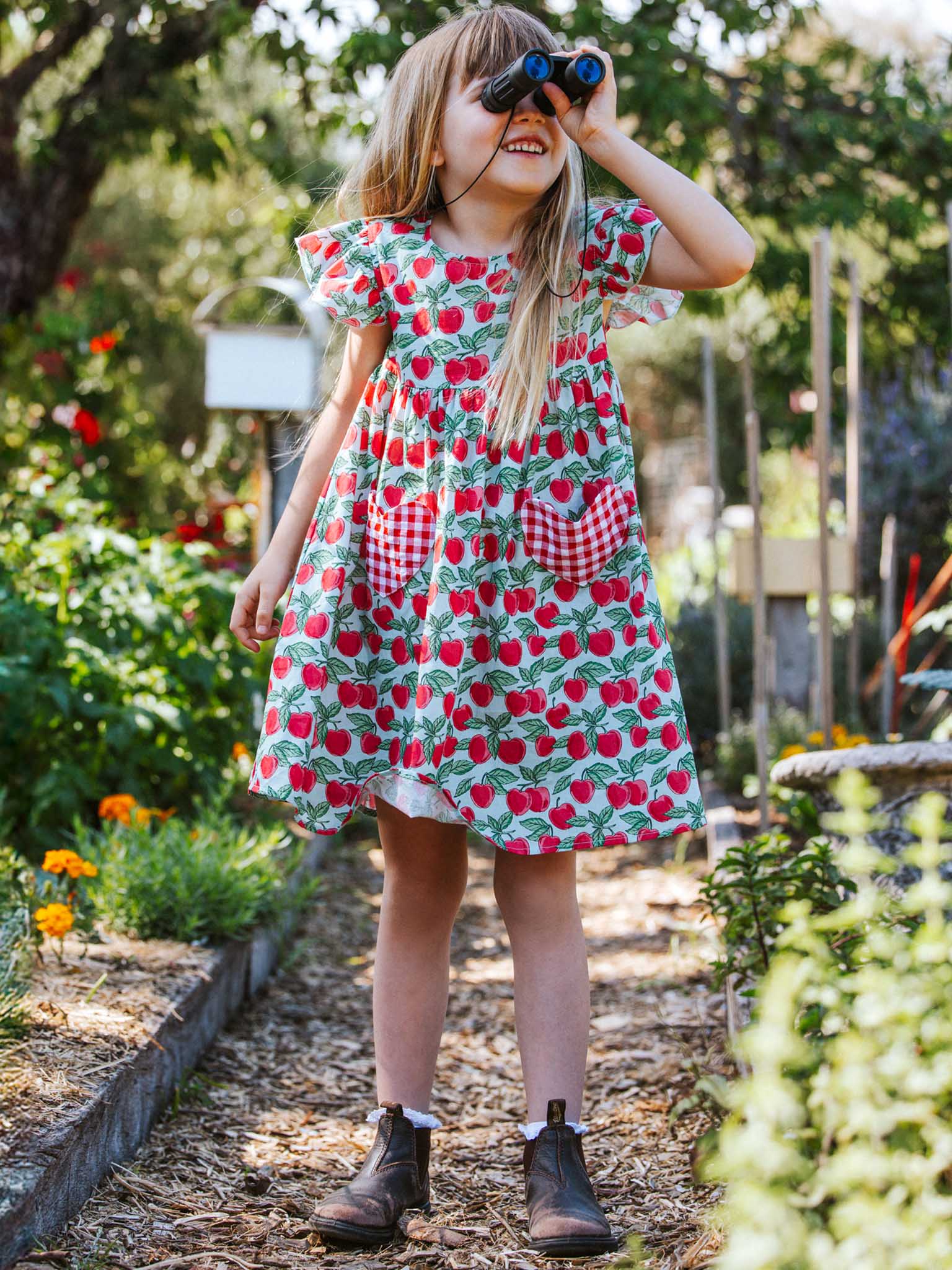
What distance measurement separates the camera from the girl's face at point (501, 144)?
1.67 meters

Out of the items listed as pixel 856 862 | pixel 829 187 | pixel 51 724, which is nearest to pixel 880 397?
pixel 829 187

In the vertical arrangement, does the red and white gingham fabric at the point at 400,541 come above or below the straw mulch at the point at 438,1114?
above

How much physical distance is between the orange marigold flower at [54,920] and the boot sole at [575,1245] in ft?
2.94

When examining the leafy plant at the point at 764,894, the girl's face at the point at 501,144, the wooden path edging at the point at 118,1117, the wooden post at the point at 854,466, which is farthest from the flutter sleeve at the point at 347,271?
the wooden post at the point at 854,466

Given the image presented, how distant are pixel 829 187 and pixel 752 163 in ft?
1.10

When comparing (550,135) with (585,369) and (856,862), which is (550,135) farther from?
(856,862)

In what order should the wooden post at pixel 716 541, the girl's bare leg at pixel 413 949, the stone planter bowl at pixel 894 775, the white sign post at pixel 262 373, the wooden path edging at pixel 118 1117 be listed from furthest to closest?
the white sign post at pixel 262 373 → the wooden post at pixel 716 541 → the stone planter bowl at pixel 894 775 → the girl's bare leg at pixel 413 949 → the wooden path edging at pixel 118 1117

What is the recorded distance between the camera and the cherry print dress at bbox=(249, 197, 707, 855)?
1.62 meters

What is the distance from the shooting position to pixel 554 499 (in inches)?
65.7

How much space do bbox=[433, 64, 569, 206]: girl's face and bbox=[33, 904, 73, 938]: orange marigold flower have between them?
124 centimetres

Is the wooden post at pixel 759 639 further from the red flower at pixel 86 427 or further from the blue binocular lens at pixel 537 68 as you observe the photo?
the red flower at pixel 86 427

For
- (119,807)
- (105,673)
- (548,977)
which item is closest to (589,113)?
(548,977)

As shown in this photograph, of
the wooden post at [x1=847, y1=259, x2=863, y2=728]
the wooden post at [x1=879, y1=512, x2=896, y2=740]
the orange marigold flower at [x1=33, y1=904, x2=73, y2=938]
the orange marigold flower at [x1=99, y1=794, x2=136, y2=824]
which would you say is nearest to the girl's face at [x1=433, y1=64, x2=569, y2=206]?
the orange marigold flower at [x1=33, y1=904, x2=73, y2=938]

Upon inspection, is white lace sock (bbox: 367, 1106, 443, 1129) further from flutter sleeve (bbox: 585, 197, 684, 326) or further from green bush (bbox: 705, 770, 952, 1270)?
flutter sleeve (bbox: 585, 197, 684, 326)
